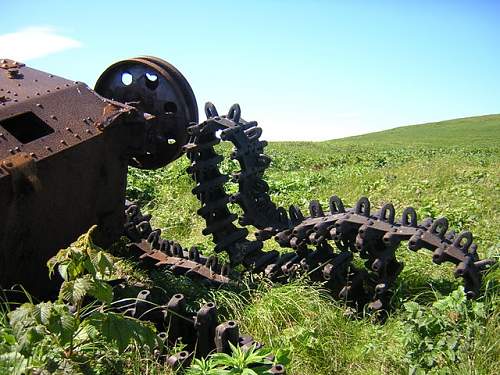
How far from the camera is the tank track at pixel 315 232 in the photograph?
4152mm

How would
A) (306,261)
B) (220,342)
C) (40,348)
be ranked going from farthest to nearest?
(306,261) → (220,342) → (40,348)

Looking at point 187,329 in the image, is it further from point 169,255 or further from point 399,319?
point 169,255

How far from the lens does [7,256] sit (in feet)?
12.8

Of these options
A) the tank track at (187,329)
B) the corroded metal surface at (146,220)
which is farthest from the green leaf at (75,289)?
the corroded metal surface at (146,220)

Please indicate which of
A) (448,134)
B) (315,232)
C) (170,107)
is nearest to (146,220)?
(170,107)

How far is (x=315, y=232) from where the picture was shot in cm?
468

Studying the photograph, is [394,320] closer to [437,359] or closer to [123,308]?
[437,359]

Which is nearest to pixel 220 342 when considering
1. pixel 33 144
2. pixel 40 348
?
pixel 40 348

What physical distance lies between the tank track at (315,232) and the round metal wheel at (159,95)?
28 centimetres

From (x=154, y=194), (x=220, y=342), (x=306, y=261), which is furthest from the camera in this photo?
(x=154, y=194)

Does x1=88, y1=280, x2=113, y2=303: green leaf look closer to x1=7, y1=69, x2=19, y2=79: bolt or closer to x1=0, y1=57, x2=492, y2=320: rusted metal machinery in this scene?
x1=0, y1=57, x2=492, y2=320: rusted metal machinery

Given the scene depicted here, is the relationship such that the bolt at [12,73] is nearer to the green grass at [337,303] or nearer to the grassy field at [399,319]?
the grassy field at [399,319]

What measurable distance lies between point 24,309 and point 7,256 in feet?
4.78

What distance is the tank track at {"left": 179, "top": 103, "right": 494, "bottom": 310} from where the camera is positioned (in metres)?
4.15
